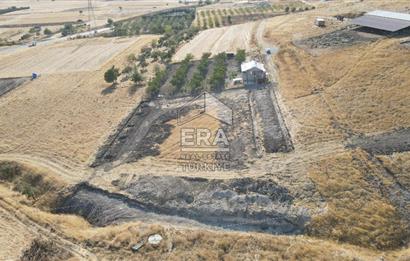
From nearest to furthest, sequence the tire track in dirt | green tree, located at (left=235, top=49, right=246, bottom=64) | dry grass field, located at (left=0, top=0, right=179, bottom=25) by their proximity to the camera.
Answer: the tire track in dirt, green tree, located at (left=235, top=49, right=246, bottom=64), dry grass field, located at (left=0, top=0, right=179, bottom=25)

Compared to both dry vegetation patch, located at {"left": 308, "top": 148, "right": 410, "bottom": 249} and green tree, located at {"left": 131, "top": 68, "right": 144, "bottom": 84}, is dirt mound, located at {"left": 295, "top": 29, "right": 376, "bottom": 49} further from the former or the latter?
dry vegetation patch, located at {"left": 308, "top": 148, "right": 410, "bottom": 249}

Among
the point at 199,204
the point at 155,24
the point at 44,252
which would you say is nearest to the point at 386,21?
the point at 199,204

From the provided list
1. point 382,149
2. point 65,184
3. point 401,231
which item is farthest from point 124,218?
point 382,149

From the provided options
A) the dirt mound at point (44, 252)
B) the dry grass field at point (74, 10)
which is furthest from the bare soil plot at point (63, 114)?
the dry grass field at point (74, 10)

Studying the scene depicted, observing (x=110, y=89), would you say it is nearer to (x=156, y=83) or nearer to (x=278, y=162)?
(x=156, y=83)

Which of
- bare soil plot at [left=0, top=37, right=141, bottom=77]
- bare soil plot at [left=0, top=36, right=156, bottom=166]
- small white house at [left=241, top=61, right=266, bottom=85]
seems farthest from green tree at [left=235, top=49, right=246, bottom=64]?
bare soil plot at [left=0, top=37, right=141, bottom=77]
